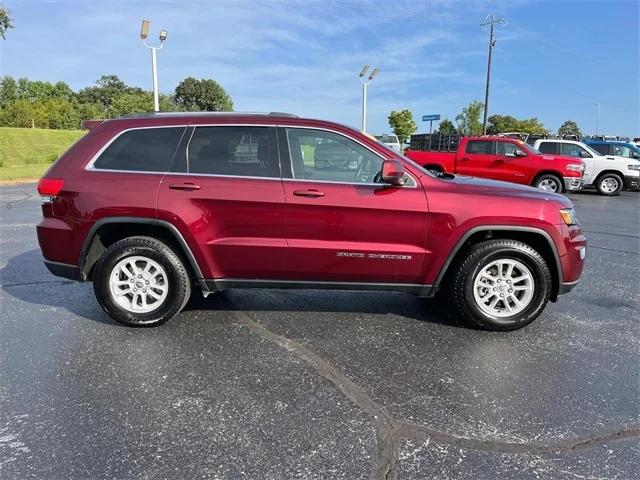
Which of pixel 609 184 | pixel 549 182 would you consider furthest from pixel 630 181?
pixel 549 182

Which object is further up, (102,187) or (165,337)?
(102,187)

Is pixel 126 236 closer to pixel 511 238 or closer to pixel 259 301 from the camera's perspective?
pixel 259 301

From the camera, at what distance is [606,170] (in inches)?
697

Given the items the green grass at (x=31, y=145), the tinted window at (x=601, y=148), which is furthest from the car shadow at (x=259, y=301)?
the green grass at (x=31, y=145)

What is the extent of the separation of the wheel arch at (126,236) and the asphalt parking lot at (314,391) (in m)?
0.55

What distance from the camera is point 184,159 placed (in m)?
4.21

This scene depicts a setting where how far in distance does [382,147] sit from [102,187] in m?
2.36

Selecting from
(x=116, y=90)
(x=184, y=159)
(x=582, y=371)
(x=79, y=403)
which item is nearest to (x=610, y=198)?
(x=582, y=371)

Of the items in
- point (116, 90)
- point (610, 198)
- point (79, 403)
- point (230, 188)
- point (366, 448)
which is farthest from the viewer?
point (116, 90)

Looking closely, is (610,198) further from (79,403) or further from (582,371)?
(79,403)

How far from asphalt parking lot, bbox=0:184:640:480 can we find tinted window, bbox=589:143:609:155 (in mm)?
16235

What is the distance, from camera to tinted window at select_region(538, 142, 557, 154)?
16906 mm

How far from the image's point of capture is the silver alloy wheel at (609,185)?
699 inches

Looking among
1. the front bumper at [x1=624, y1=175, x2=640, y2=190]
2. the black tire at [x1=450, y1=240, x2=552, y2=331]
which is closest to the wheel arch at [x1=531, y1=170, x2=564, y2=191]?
the front bumper at [x1=624, y1=175, x2=640, y2=190]
